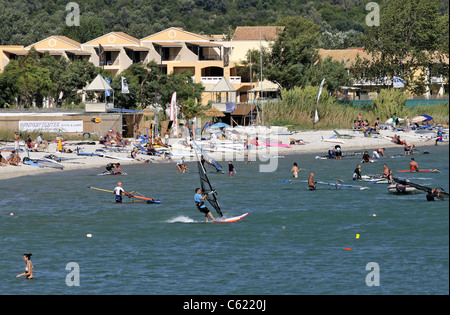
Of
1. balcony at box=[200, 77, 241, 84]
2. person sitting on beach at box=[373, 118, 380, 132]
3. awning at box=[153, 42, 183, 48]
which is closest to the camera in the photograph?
person sitting on beach at box=[373, 118, 380, 132]

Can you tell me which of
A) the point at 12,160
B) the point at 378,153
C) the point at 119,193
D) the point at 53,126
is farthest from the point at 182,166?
the point at 378,153

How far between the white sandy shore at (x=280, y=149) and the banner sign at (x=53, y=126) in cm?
473

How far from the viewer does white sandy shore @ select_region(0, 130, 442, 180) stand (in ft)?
215

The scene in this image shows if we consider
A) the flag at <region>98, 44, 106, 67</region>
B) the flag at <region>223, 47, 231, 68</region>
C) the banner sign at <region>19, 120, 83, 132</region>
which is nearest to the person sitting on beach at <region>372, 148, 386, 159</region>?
the banner sign at <region>19, 120, 83, 132</region>

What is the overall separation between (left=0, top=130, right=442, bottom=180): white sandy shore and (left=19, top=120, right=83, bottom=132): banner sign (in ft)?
15.5

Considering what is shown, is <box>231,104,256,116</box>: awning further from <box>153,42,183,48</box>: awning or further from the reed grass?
<box>153,42,183,48</box>: awning

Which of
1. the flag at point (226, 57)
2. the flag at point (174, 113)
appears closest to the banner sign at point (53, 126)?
the flag at point (174, 113)

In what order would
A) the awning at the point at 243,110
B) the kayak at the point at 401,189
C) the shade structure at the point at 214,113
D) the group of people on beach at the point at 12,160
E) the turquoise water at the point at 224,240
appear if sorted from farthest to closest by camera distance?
the awning at the point at 243,110, the shade structure at the point at 214,113, the group of people on beach at the point at 12,160, the kayak at the point at 401,189, the turquoise water at the point at 224,240

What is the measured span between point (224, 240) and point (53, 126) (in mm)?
40335

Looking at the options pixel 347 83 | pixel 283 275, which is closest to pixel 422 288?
pixel 283 275

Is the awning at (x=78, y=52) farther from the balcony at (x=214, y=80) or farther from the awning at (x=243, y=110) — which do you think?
the awning at (x=243, y=110)

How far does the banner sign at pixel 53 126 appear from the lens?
7756cm

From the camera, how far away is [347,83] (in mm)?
111500

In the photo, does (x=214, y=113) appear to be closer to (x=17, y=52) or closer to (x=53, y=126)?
(x=53, y=126)
